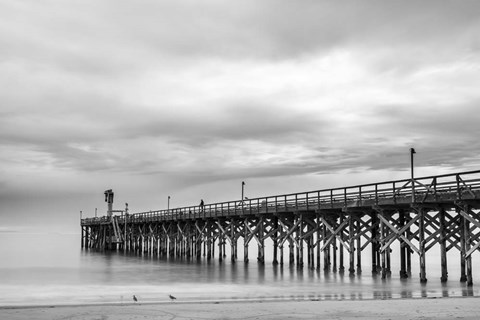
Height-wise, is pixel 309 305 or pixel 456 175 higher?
pixel 456 175

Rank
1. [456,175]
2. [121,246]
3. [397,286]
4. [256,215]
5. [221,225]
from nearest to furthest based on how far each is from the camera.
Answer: [456,175] → [397,286] → [256,215] → [221,225] → [121,246]

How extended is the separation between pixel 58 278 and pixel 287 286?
15447 millimetres

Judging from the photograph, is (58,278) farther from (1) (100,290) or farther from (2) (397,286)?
(2) (397,286)

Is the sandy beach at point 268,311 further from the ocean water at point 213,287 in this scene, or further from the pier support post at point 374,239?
the pier support post at point 374,239

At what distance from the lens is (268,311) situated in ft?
48.7

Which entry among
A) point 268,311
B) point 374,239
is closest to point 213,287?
point 374,239

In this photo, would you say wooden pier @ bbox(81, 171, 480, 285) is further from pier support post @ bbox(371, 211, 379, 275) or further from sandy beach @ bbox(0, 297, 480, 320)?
sandy beach @ bbox(0, 297, 480, 320)

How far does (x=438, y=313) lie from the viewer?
1445cm

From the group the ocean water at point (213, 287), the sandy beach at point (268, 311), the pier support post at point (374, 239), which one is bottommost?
the ocean water at point (213, 287)

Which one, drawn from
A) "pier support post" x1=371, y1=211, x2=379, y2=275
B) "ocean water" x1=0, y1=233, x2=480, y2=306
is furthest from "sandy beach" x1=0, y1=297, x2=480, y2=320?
"pier support post" x1=371, y1=211, x2=379, y2=275

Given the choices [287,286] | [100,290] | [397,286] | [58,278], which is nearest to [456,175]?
[397,286]

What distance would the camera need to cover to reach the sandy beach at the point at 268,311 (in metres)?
14.0

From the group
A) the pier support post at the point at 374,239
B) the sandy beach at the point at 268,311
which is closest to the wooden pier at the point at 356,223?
the pier support post at the point at 374,239

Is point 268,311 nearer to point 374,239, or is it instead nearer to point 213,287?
point 213,287
